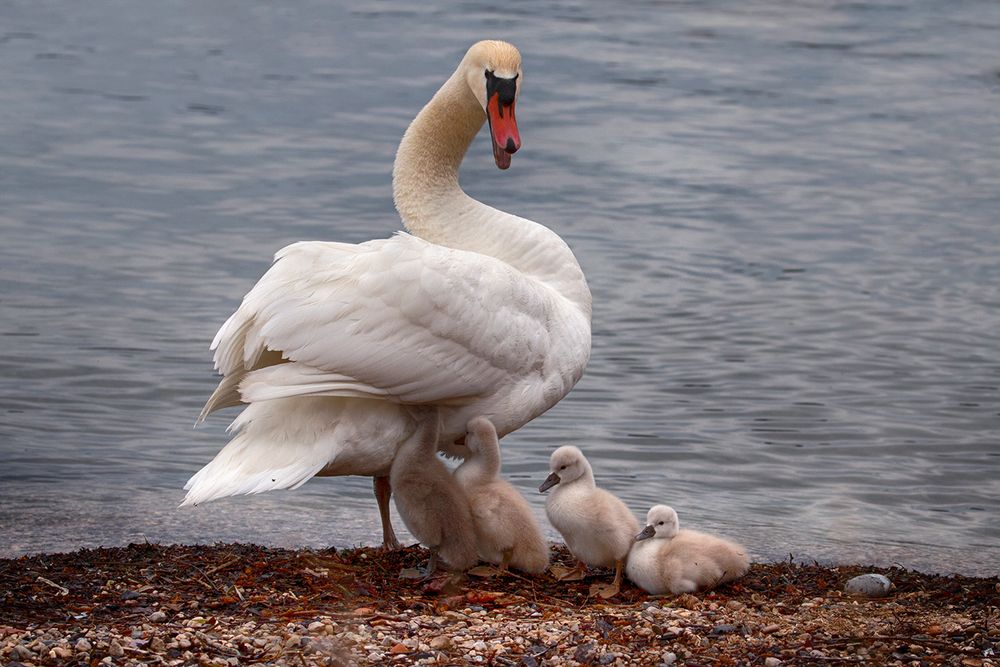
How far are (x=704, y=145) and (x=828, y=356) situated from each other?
755 cm

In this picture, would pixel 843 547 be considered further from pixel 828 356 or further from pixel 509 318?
pixel 828 356

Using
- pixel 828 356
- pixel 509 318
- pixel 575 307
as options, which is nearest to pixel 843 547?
pixel 575 307

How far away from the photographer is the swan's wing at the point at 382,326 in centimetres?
667

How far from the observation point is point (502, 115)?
7.88m

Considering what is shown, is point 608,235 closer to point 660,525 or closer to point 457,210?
point 457,210

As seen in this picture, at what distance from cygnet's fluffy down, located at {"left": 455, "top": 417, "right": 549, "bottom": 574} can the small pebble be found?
4.29 feet

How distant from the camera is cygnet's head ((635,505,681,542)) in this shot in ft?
22.1

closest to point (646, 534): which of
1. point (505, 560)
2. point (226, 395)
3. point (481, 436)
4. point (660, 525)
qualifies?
point (660, 525)

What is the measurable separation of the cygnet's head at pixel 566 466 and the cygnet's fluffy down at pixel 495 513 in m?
0.21

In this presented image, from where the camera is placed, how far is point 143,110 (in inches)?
837

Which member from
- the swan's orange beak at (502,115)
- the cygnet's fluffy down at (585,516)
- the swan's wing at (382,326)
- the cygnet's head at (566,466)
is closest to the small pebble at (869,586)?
the cygnet's fluffy down at (585,516)

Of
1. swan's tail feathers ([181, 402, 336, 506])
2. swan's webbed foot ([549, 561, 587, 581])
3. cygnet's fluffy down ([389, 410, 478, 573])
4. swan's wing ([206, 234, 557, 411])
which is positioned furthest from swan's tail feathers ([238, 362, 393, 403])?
Result: swan's webbed foot ([549, 561, 587, 581])

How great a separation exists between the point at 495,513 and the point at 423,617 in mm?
970

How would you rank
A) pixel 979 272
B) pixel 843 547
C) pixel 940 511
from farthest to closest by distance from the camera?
pixel 979 272 < pixel 940 511 < pixel 843 547
